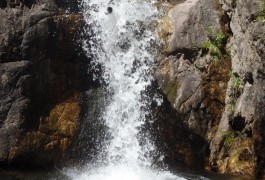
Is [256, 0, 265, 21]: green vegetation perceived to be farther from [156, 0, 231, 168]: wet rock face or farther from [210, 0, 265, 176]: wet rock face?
[156, 0, 231, 168]: wet rock face

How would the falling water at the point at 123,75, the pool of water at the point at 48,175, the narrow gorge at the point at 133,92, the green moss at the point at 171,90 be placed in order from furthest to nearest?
the green moss at the point at 171,90
the falling water at the point at 123,75
the narrow gorge at the point at 133,92
the pool of water at the point at 48,175

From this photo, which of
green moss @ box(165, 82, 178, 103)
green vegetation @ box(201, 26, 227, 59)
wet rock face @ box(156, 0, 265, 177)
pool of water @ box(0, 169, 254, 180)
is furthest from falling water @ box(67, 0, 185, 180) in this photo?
green vegetation @ box(201, 26, 227, 59)

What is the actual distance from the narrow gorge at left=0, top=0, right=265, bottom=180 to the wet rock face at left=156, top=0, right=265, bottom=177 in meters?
0.03

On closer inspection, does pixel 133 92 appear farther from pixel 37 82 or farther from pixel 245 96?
pixel 245 96

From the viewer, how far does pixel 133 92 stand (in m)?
11.4

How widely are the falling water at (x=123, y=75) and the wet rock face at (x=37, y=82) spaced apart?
0.91 metres

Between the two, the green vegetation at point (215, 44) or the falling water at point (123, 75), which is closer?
the falling water at point (123, 75)

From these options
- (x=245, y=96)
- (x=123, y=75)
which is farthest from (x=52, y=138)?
(x=245, y=96)

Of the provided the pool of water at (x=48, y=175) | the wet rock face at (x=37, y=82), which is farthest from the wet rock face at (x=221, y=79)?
the wet rock face at (x=37, y=82)

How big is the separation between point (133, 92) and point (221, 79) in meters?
2.71

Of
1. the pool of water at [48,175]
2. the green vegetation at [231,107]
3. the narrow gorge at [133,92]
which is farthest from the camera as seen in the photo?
the green vegetation at [231,107]

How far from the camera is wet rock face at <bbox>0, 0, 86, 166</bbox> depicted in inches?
384

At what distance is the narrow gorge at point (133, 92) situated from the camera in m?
9.68

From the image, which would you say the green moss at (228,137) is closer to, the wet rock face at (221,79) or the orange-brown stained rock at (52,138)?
the wet rock face at (221,79)
